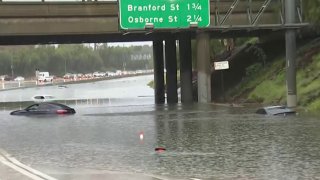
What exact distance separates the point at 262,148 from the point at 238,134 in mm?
4252

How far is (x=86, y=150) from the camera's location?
17109 mm

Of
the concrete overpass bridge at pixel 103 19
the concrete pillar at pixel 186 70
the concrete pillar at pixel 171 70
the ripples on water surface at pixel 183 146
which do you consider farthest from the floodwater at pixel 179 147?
the concrete pillar at pixel 171 70

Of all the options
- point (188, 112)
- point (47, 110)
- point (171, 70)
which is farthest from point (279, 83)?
point (47, 110)

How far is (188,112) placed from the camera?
3375 centimetres

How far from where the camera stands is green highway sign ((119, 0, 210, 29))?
35.4 meters

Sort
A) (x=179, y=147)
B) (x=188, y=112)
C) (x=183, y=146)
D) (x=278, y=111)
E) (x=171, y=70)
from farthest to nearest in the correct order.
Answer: (x=171, y=70)
(x=188, y=112)
(x=278, y=111)
(x=183, y=146)
(x=179, y=147)

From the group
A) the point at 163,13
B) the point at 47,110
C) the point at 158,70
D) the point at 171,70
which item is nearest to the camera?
the point at 163,13

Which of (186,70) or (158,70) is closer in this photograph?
(186,70)

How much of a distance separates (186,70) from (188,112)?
1325cm

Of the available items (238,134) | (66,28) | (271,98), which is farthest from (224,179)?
(66,28)

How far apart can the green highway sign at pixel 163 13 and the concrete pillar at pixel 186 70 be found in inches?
359

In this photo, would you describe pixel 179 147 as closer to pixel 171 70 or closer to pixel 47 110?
pixel 47 110

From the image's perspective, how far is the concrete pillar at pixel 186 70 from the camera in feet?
152

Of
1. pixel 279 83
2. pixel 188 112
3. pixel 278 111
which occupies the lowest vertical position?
pixel 188 112
